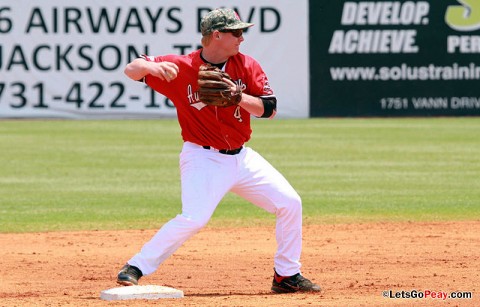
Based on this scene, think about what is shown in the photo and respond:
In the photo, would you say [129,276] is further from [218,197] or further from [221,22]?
[221,22]

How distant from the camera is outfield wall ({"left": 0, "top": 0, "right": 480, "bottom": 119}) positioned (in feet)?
77.4

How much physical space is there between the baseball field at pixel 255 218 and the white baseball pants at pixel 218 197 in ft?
1.03

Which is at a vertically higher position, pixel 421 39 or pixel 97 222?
pixel 421 39

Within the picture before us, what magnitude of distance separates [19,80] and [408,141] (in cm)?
911

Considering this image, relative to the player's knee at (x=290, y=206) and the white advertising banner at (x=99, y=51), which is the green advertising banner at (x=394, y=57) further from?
the player's knee at (x=290, y=206)

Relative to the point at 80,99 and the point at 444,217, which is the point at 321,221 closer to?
the point at 444,217

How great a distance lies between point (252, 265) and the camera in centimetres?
846

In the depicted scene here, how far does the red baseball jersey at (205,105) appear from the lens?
22.1 feet

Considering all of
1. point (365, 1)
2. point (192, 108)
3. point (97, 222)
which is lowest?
point (97, 222)

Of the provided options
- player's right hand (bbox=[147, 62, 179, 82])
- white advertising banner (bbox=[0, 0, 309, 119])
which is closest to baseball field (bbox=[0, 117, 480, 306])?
player's right hand (bbox=[147, 62, 179, 82])

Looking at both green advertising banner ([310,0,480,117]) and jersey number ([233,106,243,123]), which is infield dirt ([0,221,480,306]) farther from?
green advertising banner ([310,0,480,117])

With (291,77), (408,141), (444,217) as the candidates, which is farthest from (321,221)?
(291,77)

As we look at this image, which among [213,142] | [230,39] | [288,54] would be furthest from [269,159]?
[230,39]

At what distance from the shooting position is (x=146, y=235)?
32.9ft
